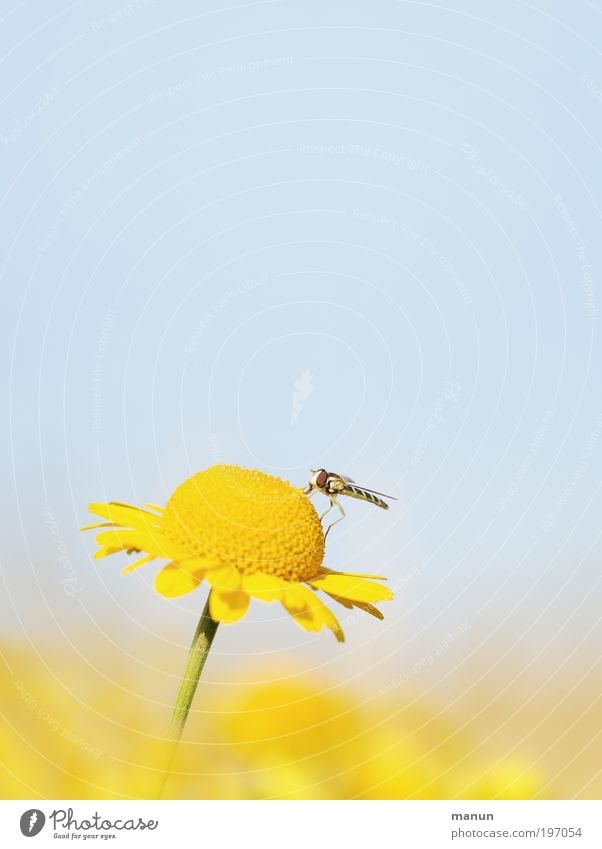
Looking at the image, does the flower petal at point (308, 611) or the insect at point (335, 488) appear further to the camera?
the insect at point (335, 488)

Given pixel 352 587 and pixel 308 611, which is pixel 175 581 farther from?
pixel 352 587

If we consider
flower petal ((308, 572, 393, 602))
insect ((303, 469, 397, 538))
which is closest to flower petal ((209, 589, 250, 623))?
flower petal ((308, 572, 393, 602))

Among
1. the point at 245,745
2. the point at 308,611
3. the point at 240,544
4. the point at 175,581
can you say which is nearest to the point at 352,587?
the point at 308,611

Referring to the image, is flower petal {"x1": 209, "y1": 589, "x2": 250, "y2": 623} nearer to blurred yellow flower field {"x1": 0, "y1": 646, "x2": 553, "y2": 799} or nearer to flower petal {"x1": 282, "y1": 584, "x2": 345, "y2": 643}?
flower petal {"x1": 282, "y1": 584, "x2": 345, "y2": 643}

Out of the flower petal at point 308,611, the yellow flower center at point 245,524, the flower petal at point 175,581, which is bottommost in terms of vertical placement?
the flower petal at point 308,611
